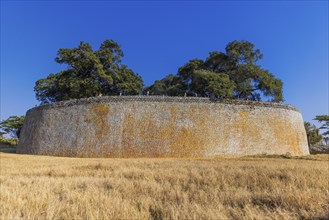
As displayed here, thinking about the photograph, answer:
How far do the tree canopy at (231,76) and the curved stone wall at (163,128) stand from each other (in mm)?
6555

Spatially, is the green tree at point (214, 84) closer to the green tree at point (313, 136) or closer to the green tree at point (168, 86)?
the green tree at point (168, 86)

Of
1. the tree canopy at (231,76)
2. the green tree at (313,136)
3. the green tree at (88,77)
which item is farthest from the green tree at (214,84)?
the green tree at (313,136)

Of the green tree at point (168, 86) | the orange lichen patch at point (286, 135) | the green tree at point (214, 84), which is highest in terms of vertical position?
the green tree at point (168, 86)

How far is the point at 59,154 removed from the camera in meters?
27.2

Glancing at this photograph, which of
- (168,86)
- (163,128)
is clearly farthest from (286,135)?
(168,86)

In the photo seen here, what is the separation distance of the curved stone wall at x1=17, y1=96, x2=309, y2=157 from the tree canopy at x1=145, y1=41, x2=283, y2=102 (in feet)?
21.5

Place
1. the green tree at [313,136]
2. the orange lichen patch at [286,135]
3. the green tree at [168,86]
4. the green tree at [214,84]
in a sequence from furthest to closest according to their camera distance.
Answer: the green tree at [313,136] < the green tree at [168,86] < the green tree at [214,84] < the orange lichen patch at [286,135]

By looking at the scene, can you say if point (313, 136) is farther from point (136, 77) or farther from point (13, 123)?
point (13, 123)

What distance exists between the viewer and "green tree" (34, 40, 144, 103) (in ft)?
121

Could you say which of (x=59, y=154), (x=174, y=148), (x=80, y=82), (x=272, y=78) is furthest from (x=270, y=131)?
(x=80, y=82)

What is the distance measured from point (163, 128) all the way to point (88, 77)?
18350 millimetres

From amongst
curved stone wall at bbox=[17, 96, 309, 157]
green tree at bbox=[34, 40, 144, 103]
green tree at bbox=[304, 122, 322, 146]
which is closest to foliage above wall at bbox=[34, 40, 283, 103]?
green tree at bbox=[34, 40, 144, 103]

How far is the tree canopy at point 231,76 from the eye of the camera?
34.6 meters

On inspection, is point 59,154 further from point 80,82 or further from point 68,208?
point 68,208
